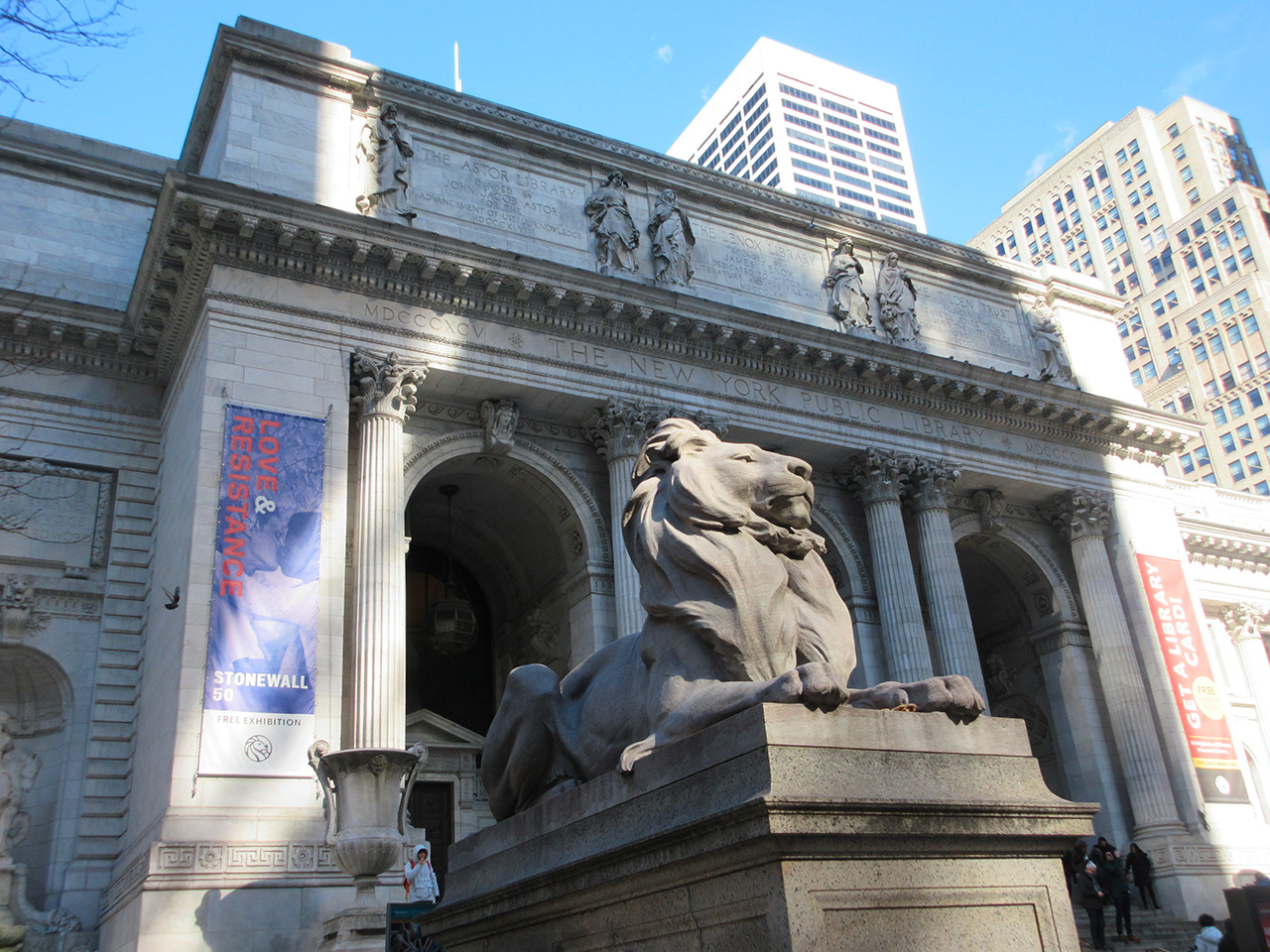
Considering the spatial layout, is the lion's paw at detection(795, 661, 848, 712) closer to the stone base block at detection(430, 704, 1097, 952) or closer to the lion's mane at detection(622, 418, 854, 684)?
the stone base block at detection(430, 704, 1097, 952)

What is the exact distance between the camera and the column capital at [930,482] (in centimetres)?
2561

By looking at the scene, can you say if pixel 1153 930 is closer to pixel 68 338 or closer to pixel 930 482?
pixel 930 482

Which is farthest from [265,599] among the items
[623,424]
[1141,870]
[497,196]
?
[1141,870]

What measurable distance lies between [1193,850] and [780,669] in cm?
2357

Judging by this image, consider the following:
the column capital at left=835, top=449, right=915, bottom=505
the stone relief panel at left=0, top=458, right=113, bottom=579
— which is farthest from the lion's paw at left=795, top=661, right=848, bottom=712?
the column capital at left=835, top=449, right=915, bottom=505

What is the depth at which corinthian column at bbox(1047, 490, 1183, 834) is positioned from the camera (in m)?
25.2

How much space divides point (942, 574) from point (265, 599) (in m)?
14.9

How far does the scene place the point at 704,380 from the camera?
23547mm

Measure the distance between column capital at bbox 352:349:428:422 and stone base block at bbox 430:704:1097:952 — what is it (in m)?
15.2

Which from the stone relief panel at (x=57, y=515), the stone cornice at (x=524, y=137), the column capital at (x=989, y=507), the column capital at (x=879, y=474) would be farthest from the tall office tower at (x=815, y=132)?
the stone relief panel at (x=57, y=515)

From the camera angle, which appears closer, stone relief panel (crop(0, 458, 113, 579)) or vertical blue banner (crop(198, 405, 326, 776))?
vertical blue banner (crop(198, 405, 326, 776))

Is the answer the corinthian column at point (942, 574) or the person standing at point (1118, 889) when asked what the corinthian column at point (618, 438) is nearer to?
the corinthian column at point (942, 574)

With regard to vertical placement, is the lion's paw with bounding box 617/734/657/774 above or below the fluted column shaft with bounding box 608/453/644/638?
below

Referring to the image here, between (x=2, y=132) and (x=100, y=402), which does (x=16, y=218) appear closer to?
(x=2, y=132)
